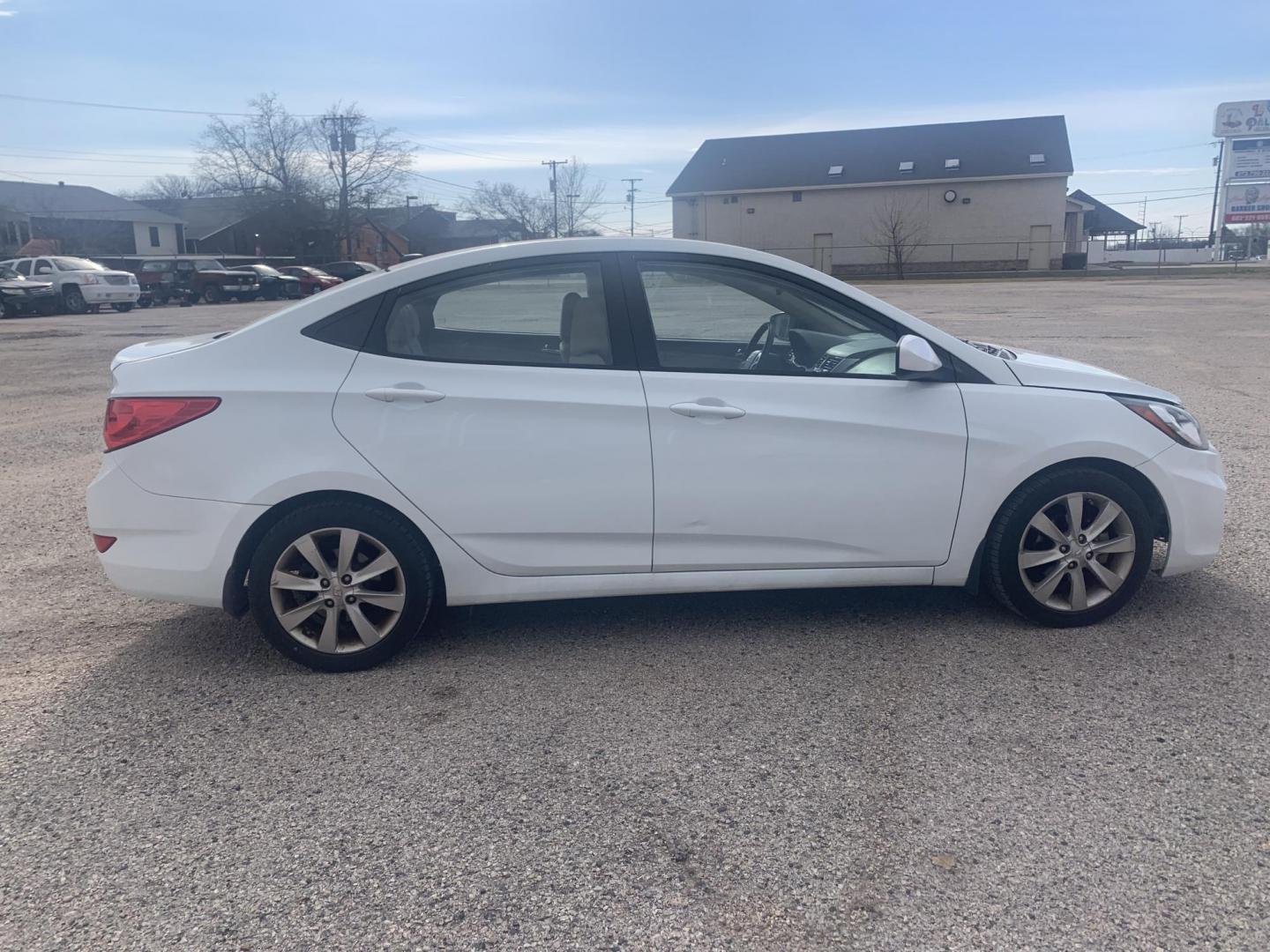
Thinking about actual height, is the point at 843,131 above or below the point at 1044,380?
above

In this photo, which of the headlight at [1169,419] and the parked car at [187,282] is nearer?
the headlight at [1169,419]

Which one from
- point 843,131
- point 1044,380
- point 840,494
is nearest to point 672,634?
point 840,494

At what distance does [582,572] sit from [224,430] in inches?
57.9

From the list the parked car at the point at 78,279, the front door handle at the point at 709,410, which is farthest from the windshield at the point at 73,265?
the front door handle at the point at 709,410

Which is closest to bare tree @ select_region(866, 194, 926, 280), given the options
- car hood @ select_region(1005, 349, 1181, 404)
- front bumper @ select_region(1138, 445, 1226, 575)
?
car hood @ select_region(1005, 349, 1181, 404)

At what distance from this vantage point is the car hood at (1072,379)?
4316mm

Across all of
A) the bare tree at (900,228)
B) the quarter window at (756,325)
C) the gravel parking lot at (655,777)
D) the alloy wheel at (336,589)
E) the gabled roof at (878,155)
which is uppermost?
the gabled roof at (878,155)

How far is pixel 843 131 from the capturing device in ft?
217

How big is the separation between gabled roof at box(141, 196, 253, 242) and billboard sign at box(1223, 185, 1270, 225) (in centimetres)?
6680

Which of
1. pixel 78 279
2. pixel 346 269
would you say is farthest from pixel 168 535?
pixel 346 269

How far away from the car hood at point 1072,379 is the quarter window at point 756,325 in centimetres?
60

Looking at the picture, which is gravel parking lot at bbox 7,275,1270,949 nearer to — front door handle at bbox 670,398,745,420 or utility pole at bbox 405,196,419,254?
front door handle at bbox 670,398,745,420

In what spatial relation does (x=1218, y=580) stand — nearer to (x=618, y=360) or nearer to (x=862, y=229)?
(x=618, y=360)

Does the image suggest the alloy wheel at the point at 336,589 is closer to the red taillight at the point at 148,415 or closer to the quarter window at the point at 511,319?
the red taillight at the point at 148,415
